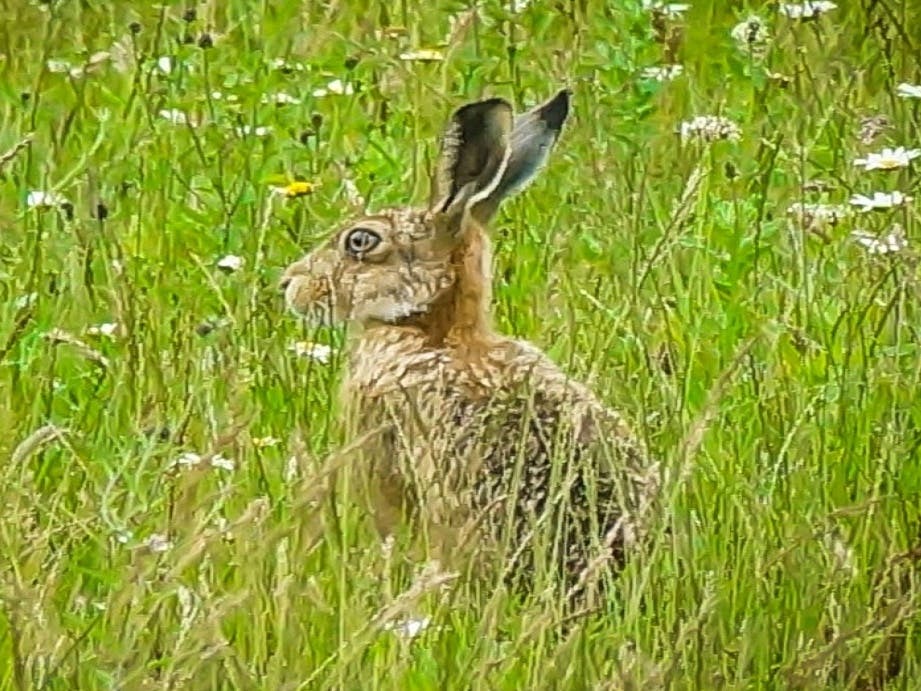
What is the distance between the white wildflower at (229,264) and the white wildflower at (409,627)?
1.74 m

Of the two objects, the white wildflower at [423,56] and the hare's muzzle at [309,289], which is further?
the white wildflower at [423,56]

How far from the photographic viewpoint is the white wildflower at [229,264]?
5539mm

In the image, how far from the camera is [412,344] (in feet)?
16.8

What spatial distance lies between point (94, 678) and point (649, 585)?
86cm

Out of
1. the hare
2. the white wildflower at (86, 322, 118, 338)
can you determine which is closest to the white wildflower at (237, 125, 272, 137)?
the hare

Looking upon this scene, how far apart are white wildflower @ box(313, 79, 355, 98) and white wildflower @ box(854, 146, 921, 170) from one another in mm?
1699

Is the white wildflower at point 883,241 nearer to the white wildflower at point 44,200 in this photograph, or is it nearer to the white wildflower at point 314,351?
the white wildflower at point 314,351

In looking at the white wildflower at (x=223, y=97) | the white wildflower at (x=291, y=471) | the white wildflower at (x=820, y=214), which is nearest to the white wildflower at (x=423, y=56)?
the white wildflower at (x=223, y=97)

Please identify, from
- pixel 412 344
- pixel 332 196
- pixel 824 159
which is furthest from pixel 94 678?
pixel 824 159

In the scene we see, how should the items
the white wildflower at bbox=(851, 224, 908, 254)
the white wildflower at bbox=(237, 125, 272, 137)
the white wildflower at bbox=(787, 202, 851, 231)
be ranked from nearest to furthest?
the white wildflower at bbox=(851, 224, 908, 254), the white wildflower at bbox=(787, 202, 851, 231), the white wildflower at bbox=(237, 125, 272, 137)

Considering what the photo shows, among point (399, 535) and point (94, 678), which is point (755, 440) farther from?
point (94, 678)

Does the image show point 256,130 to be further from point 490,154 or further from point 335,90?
point 490,154

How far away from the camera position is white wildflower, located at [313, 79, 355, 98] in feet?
23.4

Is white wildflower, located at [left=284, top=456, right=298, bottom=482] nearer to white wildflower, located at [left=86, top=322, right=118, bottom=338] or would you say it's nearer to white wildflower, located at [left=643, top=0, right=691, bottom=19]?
white wildflower, located at [left=86, top=322, right=118, bottom=338]
